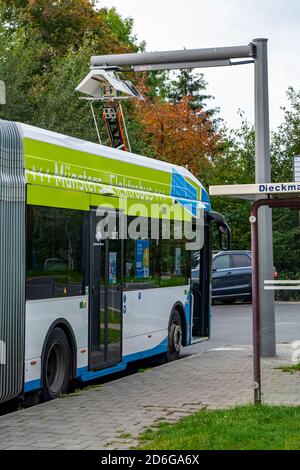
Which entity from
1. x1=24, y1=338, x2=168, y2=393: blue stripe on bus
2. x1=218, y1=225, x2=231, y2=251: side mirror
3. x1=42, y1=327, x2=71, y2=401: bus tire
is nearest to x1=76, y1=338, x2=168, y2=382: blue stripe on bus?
x1=24, y1=338, x2=168, y2=393: blue stripe on bus

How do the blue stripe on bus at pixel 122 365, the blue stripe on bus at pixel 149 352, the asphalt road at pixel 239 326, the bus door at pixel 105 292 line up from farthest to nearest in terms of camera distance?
1. the blue stripe on bus at pixel 149 352
2. the bus door at pixel 105 292
3. the blue stripe on bus at pixel 122 365
4. the asphalt road at pixel 239 326

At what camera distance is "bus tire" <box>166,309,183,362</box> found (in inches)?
585

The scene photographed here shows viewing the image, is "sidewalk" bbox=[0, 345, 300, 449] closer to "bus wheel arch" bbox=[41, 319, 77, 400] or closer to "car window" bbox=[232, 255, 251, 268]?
"bus wheel arch" bbox=[41, 319, 77, 400]

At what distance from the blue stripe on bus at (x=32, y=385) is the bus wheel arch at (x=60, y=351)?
0.44ft

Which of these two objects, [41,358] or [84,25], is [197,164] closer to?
[84,25]

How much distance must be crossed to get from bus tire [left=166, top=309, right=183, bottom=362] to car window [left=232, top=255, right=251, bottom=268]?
14596 mm

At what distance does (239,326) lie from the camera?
21.5 metres

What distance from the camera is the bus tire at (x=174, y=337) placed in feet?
48.8

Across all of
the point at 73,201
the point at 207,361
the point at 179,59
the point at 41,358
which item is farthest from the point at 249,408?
the point at 179,59

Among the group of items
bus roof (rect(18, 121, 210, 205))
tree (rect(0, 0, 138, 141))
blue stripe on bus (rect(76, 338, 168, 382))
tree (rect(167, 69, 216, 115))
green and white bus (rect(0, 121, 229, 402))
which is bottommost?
blue stripe on bus (rect(76, 338, 168, 382))

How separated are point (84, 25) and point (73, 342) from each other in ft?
104

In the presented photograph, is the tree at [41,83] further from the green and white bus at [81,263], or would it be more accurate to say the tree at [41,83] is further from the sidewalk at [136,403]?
the sidewalk at [136,403]

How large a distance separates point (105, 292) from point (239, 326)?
10.1 m

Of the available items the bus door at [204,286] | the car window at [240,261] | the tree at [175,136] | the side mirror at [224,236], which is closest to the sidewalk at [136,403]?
the bus door at [204,286]
